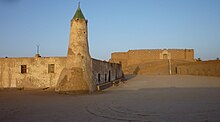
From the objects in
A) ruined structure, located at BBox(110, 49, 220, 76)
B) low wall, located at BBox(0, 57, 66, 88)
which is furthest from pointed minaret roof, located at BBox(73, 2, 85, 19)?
ruined structure, located at BBox(110, 49, 220, 76)

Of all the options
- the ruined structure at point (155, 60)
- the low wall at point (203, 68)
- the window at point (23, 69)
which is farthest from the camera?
the ruined structure at point (155, 60)

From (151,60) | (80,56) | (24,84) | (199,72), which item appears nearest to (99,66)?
(80,56)

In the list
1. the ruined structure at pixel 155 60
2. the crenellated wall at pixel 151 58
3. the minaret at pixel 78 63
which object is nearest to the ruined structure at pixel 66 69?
the minaret at pixel 78 63

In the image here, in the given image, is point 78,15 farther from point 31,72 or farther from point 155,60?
point 155,60

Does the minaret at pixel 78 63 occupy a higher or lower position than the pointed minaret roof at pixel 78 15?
lower

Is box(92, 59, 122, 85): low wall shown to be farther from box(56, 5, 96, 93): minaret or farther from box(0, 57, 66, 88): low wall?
box(0, 57, 66, 88): low wall

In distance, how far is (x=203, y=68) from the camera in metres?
31.6

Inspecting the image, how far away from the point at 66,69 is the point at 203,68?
23.4 m

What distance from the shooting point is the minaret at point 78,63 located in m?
15.3

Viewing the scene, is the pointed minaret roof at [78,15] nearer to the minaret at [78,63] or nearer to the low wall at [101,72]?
the minaret at [78,63]

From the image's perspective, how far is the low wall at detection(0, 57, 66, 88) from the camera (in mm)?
18219

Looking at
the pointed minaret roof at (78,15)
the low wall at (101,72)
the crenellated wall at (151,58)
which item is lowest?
the low wall at (101,72)

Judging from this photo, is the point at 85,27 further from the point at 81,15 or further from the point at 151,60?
the point at 151,60

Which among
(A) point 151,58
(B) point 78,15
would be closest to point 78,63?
(B) point 78,15
